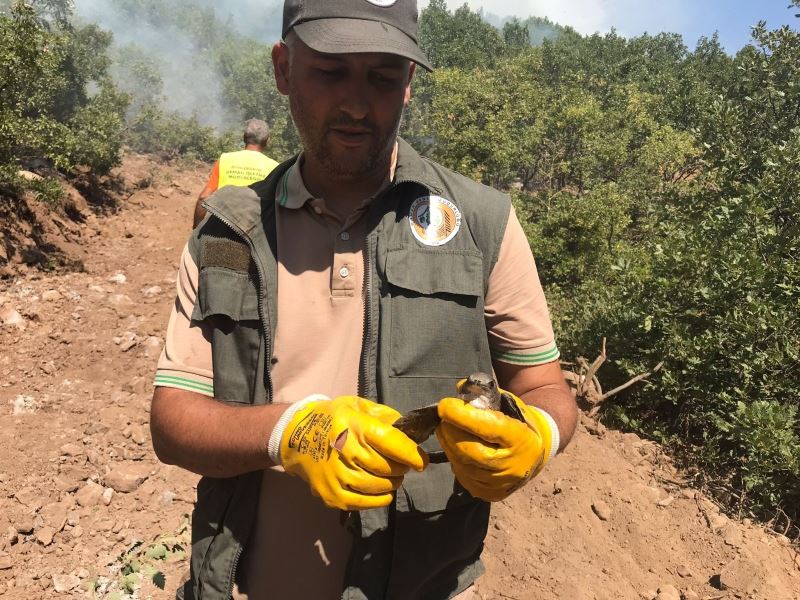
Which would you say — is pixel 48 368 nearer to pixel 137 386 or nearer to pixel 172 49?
pixel 137 386

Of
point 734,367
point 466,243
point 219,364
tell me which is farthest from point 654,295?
point 219,364

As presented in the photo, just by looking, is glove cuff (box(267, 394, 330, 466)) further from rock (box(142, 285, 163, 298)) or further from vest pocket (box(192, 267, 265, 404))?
rock (box(142, 285, 163, 298))

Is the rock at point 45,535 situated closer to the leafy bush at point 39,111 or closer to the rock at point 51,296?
the rock at point 51,296

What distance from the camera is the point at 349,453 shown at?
1.35 m

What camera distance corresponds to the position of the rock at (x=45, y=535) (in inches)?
149

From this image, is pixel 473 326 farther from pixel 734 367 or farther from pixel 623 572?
pixel 734 367

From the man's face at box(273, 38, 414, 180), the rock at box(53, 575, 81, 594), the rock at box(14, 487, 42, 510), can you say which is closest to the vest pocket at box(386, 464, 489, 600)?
the man's face at box(273, 38, 414, 180)

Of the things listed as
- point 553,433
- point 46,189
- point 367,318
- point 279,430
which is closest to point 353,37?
point 367,318

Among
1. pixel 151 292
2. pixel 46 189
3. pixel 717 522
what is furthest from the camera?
pixel 151 292

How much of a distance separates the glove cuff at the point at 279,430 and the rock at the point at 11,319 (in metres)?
6.04

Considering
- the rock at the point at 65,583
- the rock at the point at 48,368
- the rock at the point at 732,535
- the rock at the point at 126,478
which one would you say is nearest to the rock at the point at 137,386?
the rock at the point at 48,368

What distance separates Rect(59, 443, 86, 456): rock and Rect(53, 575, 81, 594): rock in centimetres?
125

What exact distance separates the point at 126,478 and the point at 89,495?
0.26 m

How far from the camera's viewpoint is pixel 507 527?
14.0 feet
